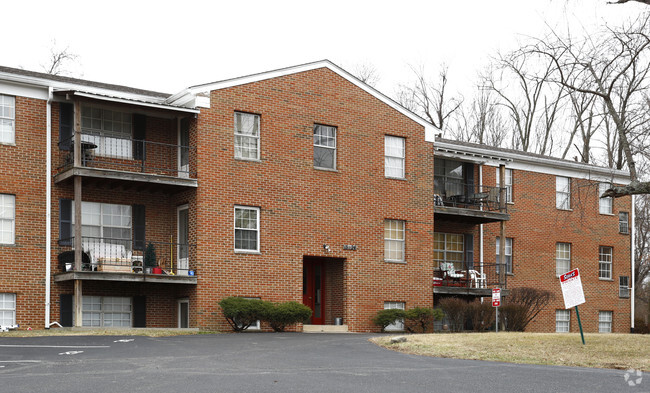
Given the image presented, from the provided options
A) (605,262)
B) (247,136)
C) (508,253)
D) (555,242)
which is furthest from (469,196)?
(247,136)

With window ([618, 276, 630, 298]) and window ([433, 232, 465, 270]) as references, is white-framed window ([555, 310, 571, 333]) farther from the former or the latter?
window ([433, 232, 465, 270])

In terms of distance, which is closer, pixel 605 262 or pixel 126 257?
pixel 126 257

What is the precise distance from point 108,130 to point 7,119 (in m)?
2.86

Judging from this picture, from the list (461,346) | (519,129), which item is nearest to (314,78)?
(461,346)

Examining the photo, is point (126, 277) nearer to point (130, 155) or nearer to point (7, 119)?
point (130, 155)

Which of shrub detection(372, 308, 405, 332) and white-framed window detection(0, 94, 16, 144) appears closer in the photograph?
white-framed window detection(0, 94, 16, 144)

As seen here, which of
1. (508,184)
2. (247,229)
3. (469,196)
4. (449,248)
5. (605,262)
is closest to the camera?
(247,229)

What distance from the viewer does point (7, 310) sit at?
22.6 m

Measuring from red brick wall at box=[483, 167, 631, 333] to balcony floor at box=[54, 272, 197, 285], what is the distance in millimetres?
13727

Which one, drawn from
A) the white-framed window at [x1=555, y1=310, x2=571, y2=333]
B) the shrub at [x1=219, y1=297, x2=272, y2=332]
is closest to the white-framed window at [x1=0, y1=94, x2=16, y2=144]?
the shrub at [x1=219, y1=297, x2=272, y2=332]

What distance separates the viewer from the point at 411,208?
29.2 m

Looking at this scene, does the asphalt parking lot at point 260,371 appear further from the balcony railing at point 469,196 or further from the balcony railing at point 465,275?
the balcony railing at point 469,196

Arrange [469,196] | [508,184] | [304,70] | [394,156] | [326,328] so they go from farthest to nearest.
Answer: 1. [508,184]
2. [469,196]
3. [394,156]
4. [304,70]
5. [326,328]

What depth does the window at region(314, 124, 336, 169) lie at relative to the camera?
89.8 ft
